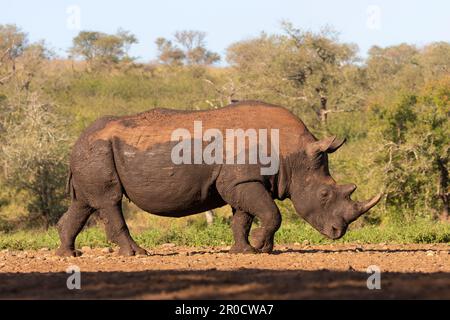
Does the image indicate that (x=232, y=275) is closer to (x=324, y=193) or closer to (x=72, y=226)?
(x=324, y=193)

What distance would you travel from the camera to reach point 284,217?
25812mm

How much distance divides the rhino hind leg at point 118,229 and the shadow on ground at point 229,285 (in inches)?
144

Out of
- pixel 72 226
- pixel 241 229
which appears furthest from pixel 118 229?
pixel 241 229

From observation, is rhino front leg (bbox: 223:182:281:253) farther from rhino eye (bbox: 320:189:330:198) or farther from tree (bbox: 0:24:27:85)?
tree (bbox: 0:24:27:85)

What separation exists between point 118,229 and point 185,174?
136 centimetres

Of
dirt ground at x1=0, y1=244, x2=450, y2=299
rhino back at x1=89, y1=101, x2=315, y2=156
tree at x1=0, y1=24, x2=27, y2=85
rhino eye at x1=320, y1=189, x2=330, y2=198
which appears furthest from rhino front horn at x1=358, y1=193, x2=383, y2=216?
tree at x1=0, y1=24, x2=27, y2=85

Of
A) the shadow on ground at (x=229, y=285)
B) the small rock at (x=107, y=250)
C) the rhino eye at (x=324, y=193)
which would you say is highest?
the rhino eye at (x=324, y=193)

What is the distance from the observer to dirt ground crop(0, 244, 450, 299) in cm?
895

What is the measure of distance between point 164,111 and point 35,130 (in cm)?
1555

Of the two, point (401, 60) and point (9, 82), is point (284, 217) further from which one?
point (401, 60)

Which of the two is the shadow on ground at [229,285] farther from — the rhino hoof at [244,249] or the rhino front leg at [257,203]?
the rhino hoof at [244,249]

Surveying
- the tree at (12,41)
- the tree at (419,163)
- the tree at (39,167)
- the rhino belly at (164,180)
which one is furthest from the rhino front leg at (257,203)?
the tree at (12,41)

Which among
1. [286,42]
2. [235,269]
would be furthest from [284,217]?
[286,42]

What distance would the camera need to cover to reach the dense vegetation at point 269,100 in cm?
2617
